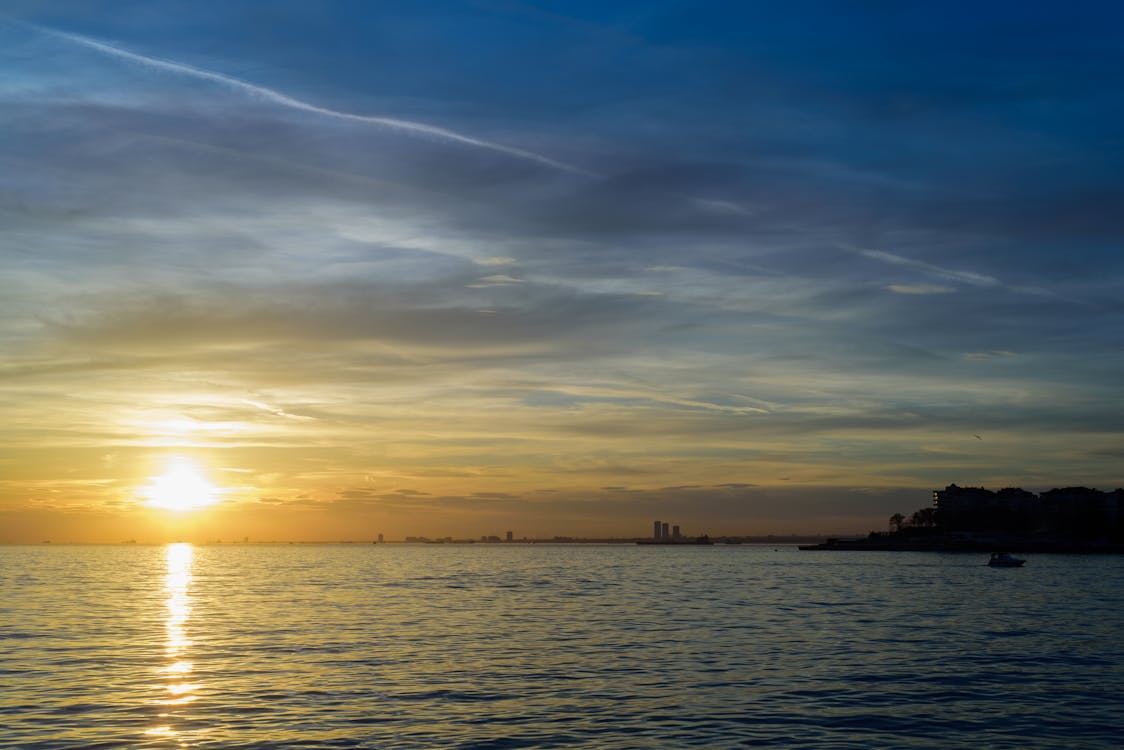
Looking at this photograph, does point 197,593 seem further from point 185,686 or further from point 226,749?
point 226,749

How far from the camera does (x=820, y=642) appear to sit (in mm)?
60344

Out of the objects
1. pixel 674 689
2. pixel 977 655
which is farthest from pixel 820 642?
pixel 674 689

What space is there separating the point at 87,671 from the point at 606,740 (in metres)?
29.8

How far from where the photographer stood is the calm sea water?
114 feet

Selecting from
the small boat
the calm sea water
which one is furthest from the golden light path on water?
the small boat

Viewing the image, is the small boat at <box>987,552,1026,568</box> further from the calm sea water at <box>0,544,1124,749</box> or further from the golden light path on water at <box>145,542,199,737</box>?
the golden light path on water at <box>145,542,199,737</box>

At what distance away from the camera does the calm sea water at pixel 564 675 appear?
34656mm

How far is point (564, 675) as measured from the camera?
4731cm

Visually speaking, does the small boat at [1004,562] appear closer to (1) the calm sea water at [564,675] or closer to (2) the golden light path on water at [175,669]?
(1) the calm sea water at [564,675]

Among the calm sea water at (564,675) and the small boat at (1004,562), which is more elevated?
the calm sea water at (564,675)

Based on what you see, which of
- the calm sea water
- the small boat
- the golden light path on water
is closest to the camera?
the calm sea water

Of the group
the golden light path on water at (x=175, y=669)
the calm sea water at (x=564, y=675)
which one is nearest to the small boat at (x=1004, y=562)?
the calm sea water at (x=564, y=675)

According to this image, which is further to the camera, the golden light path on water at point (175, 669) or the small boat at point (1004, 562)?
the small boat at point (1004, 562)

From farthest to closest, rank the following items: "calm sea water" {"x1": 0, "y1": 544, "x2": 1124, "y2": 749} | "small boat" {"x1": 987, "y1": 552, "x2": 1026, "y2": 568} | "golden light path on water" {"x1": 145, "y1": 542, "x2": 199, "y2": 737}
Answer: "small boat" {"x1": 987, "y1": 552, "x2": 1026, "y2": 568} < "golden light path on water" {"x1": 145, "y1": 542, "x2": 199, "y2": 737} < "calm sea water" {"x1": 0, "y1": 544, "x2": 1124, "y2": 749}
